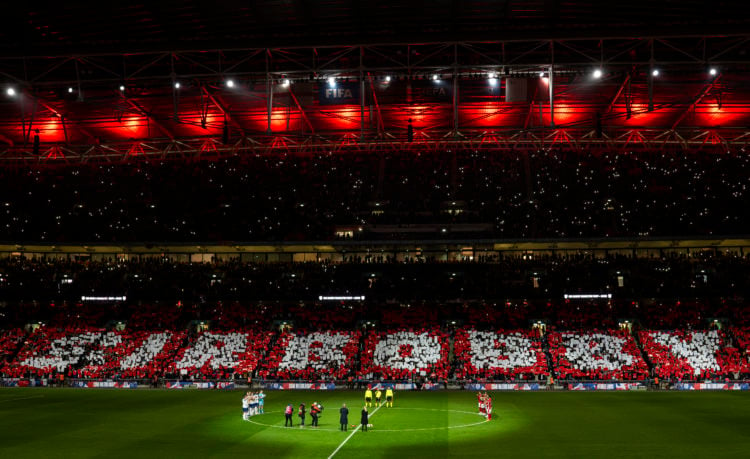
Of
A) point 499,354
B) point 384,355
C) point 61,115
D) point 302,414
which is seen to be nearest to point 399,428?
point 302,414

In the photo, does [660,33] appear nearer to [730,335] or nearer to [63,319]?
[730,335]

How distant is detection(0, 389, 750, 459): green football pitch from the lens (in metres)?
23.6

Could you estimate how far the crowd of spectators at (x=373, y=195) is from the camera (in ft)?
189

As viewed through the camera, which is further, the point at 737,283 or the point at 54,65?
the point at 737,283

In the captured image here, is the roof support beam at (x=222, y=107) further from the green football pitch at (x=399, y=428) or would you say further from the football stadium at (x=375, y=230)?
the green football pitch at (x=399, y=428)

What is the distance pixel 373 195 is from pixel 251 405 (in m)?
30.8

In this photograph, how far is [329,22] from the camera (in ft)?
103

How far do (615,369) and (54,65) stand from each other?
123 feet

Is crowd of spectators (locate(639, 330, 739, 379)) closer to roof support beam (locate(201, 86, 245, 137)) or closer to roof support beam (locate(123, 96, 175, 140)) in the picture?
roof support beam (locate(201, 86, 245, 137))

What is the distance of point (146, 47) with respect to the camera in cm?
3294

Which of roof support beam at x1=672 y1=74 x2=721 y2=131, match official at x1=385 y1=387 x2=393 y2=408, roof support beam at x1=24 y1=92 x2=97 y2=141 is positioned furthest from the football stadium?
match official at x1=385 y1=387 x2=393 y2=408

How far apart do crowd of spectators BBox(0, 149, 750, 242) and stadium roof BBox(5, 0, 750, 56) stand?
26102 millimetres

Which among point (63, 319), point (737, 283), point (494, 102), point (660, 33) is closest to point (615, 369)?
point (737, 283)

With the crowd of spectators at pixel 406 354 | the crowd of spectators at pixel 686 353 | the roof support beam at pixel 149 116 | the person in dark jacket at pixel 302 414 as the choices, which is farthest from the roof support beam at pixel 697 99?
the roof support beam at pixel 149 116
